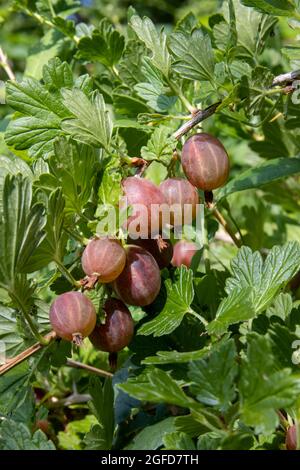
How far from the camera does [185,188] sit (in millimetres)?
825

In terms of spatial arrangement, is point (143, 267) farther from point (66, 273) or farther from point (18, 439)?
point (18, 439)

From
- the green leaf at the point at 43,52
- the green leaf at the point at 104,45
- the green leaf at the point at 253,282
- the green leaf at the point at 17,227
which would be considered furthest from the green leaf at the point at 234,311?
the green leaf at the point at 43,52

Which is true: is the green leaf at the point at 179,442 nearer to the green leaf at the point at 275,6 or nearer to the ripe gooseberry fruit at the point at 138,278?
the ripe gooseberry fruit at the point at 138,278

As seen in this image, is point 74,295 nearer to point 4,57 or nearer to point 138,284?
A: point 138,284

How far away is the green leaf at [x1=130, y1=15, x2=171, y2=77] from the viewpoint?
0.86 m

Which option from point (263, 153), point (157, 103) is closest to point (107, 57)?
point (157, 103)

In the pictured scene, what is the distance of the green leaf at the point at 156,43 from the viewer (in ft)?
2.84

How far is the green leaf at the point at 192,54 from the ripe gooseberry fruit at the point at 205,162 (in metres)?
0.08

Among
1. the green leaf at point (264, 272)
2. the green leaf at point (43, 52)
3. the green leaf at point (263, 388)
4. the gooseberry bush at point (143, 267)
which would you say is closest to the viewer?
the green leaf at point (263, 388)

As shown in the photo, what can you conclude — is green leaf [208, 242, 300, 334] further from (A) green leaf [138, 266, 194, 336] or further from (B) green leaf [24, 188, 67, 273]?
(B) green leaf [24, 188, 67, 273]

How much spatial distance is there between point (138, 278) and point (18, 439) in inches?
8.3

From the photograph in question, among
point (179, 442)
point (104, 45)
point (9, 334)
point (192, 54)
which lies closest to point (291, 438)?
point (179, 442)

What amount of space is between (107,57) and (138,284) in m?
0.46

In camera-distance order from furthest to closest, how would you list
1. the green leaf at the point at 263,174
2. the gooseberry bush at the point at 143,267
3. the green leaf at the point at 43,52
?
the green leaf at the point at 43,52, the green leaf at the point at 263,174, the gooseberry bush at the point at 143,267
